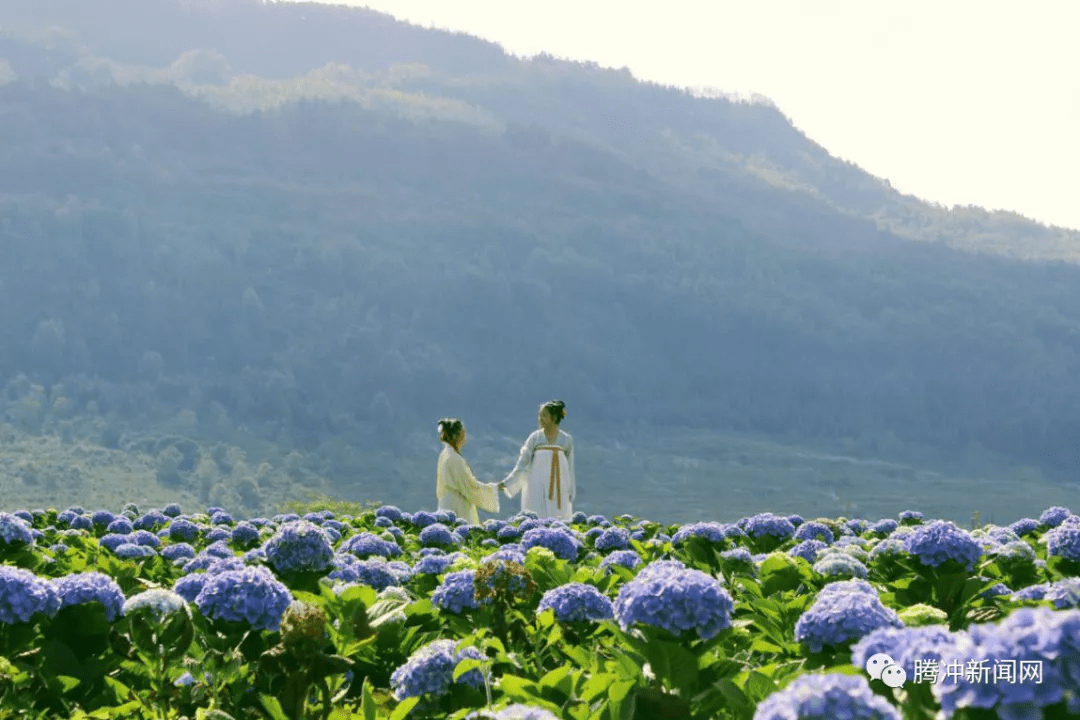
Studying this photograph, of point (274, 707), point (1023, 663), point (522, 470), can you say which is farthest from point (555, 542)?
point (522, 470)

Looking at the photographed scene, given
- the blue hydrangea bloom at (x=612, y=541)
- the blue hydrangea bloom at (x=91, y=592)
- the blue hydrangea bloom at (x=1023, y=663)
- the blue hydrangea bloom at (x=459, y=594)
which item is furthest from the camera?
the blue hydrangea bloom at (x=612, y=541)

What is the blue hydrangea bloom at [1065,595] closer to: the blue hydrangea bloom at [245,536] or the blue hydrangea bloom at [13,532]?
the blue hydrangea bloom at [13,532]

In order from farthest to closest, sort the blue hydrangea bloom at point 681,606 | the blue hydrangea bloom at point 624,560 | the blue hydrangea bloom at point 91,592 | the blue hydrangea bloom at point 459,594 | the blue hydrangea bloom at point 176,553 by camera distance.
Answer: the blue hydrangea bloom at point 176,553, the blue hydrangea bloom at point 624,560, the blue hydrangea bloom at point 459,594, the blue hydrangea bloom at point 91,592, the blue hydrangea bloom at point 681,606

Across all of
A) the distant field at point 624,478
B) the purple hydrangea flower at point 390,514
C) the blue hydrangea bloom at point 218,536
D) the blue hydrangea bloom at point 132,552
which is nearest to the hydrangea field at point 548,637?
the blue hydrangea bloom at point 132,552

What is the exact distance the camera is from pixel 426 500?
108 metres

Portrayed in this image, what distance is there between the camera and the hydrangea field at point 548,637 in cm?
209

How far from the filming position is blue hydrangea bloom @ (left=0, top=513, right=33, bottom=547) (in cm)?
618

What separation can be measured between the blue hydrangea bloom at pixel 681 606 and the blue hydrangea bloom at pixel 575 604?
1139mm

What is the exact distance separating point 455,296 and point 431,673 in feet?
469

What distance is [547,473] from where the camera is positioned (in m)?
14.6

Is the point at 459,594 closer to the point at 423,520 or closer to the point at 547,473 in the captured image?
the point at 423,520

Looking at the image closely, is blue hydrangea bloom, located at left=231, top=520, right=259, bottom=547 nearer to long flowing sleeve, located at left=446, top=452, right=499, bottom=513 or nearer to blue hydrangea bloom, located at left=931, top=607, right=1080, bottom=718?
long flowing sleeve, located at left=446, top=452, right=499, bottom=513

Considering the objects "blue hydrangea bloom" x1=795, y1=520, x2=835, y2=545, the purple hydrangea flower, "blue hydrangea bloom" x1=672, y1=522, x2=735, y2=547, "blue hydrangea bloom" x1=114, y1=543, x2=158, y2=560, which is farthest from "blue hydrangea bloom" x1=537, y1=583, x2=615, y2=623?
the purple hydrangea flower

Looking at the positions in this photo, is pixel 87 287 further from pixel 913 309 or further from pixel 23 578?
pixel 23 578
